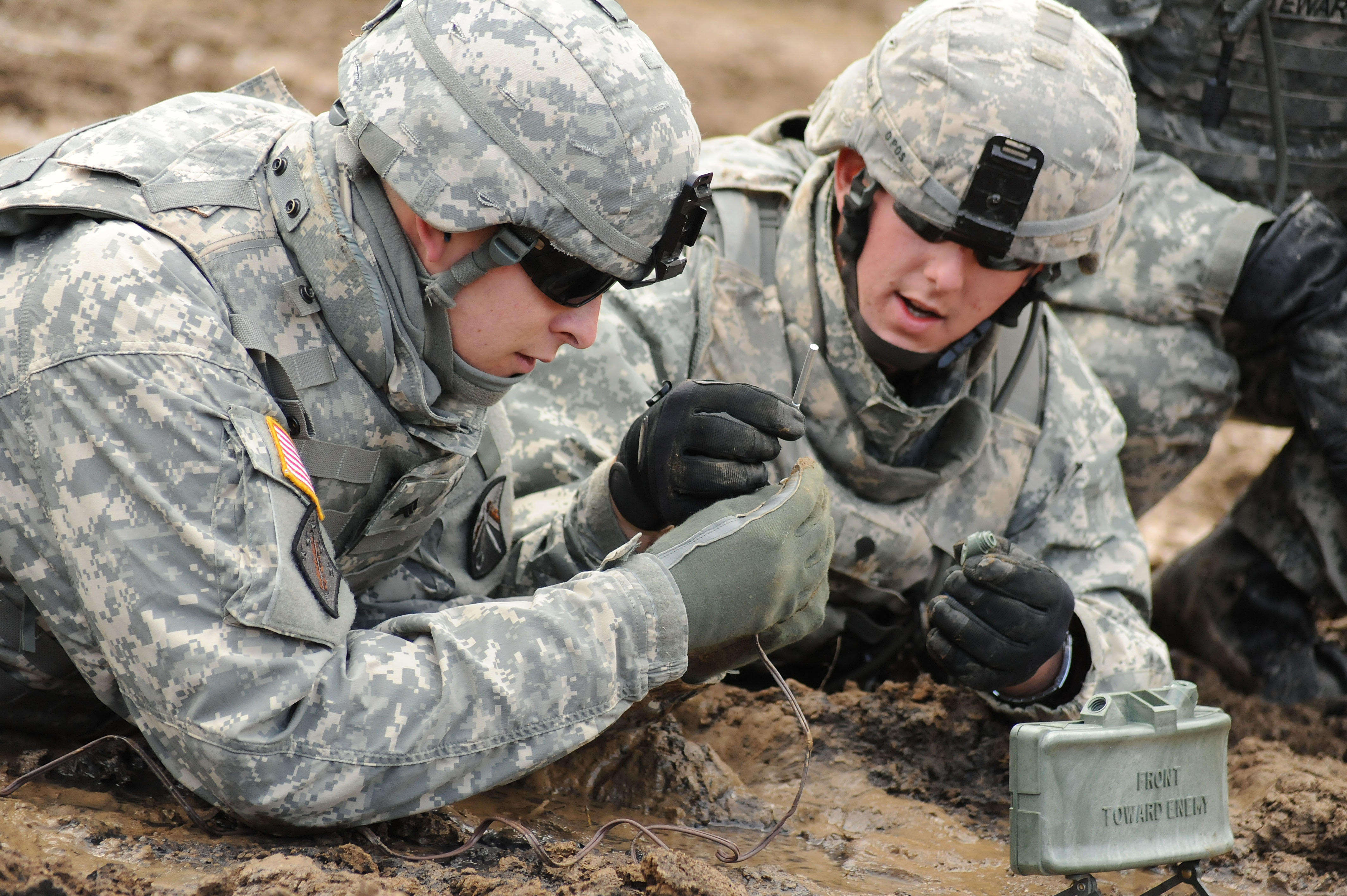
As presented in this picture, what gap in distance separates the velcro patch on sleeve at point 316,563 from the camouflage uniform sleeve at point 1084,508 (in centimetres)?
206

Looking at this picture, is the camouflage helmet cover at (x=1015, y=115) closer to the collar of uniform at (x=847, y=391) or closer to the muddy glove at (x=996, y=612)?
the collar of uniform at (x=847, y=391)

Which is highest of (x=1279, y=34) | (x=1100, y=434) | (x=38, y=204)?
(x=38, y=204)

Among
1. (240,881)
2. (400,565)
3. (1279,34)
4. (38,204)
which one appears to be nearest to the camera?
(240,881)

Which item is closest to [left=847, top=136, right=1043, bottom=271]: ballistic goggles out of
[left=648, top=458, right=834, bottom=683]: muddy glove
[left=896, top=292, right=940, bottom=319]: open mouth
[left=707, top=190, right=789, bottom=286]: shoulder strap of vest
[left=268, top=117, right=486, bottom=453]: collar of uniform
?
[left=896, top=292, right=940, bottom=319]: open mouth

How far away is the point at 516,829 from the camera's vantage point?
8.21ft

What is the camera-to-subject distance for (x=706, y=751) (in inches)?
125

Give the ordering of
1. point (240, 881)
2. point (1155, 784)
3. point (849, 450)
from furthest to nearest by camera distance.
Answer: point (849, 450)
point (1155, 784)
point (240, 881)

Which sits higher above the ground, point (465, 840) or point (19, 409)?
point (19, 409)

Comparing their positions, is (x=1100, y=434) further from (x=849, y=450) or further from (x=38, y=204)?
(x=38, y=204)

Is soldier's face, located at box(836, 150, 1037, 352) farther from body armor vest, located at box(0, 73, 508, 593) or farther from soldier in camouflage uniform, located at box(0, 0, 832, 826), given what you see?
body armor vest, located at box(0, 73, 508, 593)

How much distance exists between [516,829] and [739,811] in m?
0.69

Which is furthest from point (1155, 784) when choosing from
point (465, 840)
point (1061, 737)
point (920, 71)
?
point (920, 71)

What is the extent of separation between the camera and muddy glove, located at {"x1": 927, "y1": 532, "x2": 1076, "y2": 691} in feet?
9.98

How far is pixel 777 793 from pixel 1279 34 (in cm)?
355
